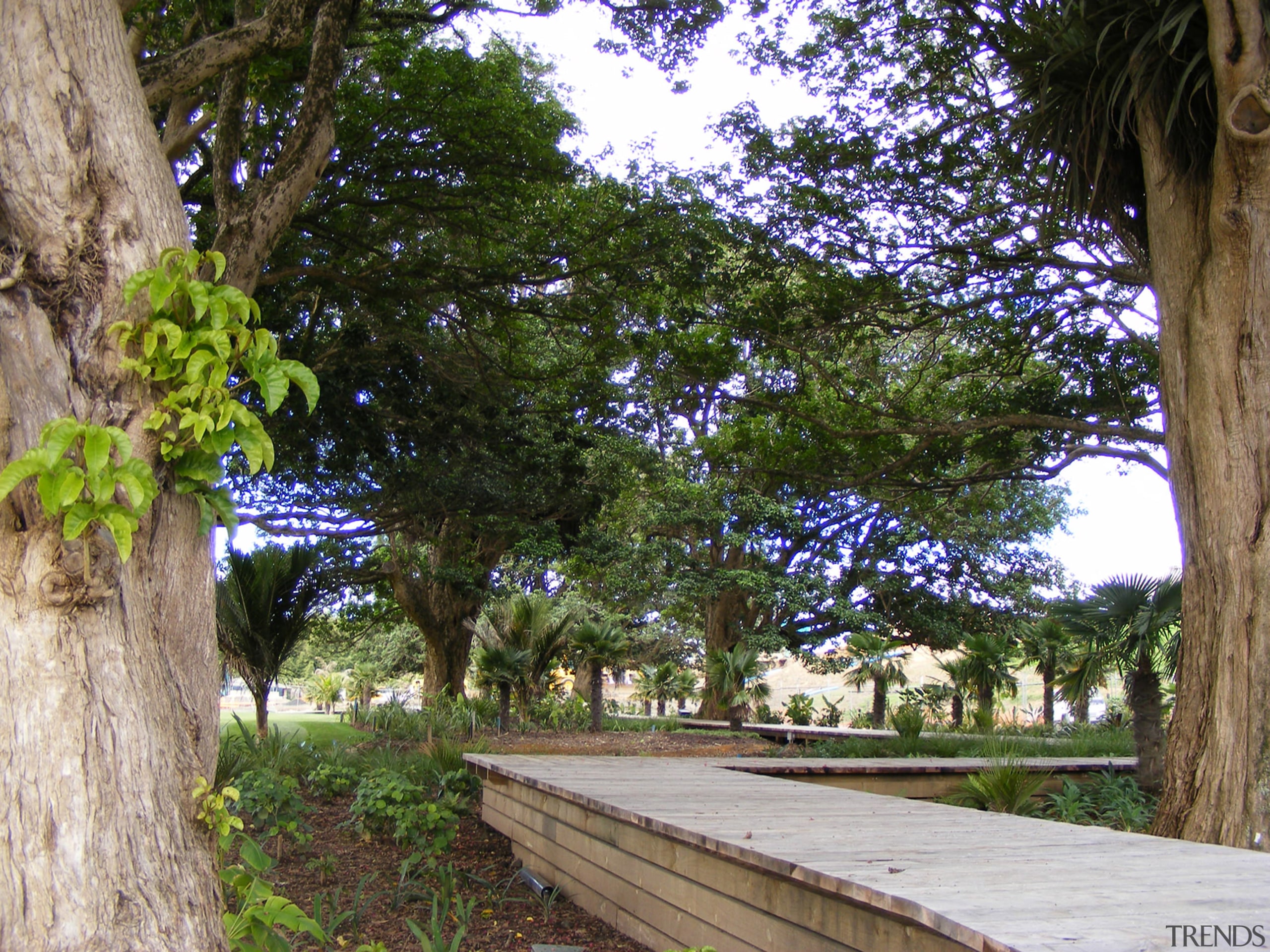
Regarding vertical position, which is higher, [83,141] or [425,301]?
[425,301]

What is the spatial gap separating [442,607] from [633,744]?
7.36 m

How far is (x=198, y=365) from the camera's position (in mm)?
2330

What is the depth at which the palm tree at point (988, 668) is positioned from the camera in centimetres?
1578

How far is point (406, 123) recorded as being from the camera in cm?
835

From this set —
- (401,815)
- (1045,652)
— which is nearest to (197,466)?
(401,815)

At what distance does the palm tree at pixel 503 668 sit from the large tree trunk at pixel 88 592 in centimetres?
1051

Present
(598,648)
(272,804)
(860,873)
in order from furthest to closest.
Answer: (598,648)
(272,804)
(860,873)

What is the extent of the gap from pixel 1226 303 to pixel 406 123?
6.81 metres

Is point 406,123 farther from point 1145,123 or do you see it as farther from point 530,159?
point 1145,123

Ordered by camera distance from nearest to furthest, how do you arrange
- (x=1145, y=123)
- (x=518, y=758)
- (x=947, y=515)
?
1. (x=1145, y=123)
2. (x=518, y=758)
3. (x=947, y=515)

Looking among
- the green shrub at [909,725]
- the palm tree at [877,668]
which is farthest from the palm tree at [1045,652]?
the green shrub at [909,725]

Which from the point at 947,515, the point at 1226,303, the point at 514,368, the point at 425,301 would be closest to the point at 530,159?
the point at 425,301

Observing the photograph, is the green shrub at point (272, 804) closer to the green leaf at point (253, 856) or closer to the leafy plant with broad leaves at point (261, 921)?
the green leaf at point (253, 856)

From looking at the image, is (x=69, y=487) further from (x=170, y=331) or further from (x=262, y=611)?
(x=262, y=611)
